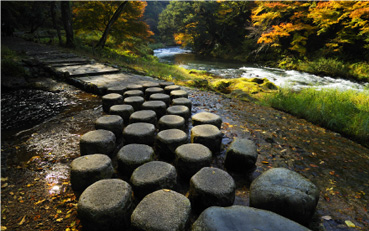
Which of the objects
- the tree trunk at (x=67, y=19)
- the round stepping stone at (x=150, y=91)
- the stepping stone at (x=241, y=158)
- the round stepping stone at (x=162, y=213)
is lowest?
the stepping stone at (x=241, y=158)

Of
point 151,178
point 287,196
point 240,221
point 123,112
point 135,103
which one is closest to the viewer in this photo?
point 240,221

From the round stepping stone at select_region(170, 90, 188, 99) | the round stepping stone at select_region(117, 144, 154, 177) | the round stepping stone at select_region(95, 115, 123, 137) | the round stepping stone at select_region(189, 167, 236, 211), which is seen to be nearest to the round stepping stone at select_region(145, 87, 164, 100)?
the round stepping stone at select_region(170, 90, 188, 99)

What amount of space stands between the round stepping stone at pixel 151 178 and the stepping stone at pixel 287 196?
3.05ft

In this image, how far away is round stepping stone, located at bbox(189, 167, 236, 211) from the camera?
1985 millimetres

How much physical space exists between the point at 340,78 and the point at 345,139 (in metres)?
12.3

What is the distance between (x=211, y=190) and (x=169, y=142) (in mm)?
1059

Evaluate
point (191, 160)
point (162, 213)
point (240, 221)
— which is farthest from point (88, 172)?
point (240, 221)

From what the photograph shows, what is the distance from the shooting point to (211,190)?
78.6 inches

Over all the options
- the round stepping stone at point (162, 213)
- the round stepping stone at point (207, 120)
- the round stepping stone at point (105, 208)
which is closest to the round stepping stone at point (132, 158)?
the round stepping stone at point (105, 208)

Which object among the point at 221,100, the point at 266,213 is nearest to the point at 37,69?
the point at 221,100

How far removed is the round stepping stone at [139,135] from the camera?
2992 millimetres

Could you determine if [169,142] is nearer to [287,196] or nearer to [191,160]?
[191,160]

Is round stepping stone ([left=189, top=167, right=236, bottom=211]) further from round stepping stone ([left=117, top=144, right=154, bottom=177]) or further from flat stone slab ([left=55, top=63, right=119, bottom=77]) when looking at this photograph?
flat stone slab ([left=55, top=63, right=119, bottom=77])

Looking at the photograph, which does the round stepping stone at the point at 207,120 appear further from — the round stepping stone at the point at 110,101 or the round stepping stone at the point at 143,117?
the round stepping stone at the point at 110,101
